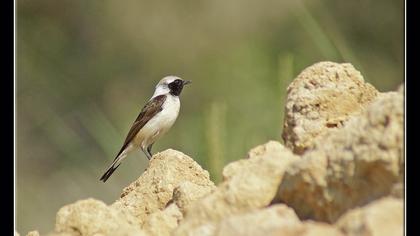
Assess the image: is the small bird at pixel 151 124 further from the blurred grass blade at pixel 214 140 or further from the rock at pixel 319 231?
the rock at pixel 319 231

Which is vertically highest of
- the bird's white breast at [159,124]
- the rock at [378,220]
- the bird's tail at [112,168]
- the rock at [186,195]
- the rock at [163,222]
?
the bird's white breast at [159,124]

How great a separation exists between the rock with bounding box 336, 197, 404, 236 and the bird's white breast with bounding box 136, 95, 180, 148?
18.9 feet

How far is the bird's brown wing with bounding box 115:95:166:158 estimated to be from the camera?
812 centimetres

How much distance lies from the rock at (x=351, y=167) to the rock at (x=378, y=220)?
141 mm

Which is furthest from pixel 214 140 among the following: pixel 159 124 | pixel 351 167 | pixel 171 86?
pixel 171 86

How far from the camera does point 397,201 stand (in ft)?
7.74

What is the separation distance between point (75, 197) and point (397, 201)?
3.62m

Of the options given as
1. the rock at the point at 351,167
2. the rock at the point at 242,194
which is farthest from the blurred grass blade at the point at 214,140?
the rock at the point at 351,167

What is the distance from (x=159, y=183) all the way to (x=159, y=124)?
14.6ft

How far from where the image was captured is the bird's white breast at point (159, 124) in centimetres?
809

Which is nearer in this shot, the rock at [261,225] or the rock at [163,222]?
the rock at [261,225]

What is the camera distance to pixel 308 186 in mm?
2682

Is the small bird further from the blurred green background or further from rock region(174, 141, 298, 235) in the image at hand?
rock region(174, 141, 298, 235)

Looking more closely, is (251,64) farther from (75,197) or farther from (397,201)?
(397,201)
